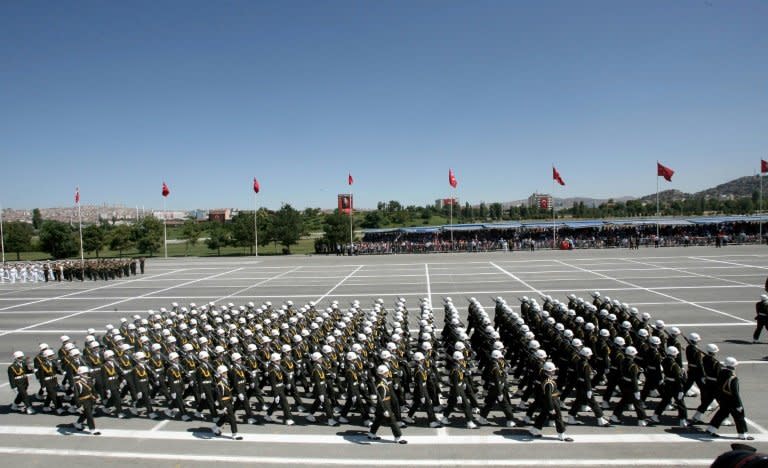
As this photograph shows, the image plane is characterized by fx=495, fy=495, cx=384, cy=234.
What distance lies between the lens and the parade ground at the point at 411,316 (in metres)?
7.86

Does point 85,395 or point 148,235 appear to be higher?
point 148,235

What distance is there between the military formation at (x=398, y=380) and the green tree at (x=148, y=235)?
49.3 meters

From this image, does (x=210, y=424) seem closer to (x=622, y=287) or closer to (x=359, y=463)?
(x=359, y=463)

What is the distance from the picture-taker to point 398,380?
369 inches

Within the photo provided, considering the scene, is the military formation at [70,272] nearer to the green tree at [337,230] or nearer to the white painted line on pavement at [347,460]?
the green tree at [337,230]

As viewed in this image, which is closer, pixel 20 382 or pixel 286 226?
pixel 20 382

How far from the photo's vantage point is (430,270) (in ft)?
111

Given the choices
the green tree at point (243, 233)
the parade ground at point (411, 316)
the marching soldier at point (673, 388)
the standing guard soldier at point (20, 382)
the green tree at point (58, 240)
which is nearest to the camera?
the parade ground at point (411, 316)

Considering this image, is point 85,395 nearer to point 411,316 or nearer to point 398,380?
point 398,380

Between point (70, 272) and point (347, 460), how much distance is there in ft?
114

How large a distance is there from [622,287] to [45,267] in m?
38.0

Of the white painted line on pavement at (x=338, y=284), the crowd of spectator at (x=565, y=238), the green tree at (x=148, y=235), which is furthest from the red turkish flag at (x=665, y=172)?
the green tree at (x=148, y=235)

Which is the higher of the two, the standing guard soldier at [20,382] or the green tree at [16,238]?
the green tree at [16,238]

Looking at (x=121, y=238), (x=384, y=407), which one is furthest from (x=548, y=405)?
(x=121, y=238)
